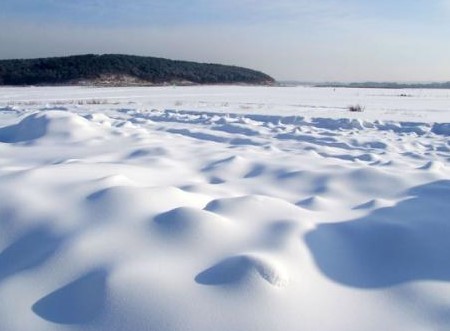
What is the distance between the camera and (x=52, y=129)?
609cm

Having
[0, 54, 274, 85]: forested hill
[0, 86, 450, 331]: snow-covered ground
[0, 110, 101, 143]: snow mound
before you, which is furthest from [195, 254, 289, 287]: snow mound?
[0, 54, 274, 85]: forested hill

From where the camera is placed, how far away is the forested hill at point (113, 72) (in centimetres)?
4334

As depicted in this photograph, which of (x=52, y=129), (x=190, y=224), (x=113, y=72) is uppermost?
(x=190, y=224)

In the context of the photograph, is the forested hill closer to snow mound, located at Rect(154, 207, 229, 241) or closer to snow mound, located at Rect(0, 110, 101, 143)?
snow mound, located at Rect(0, 110, 101, 143)

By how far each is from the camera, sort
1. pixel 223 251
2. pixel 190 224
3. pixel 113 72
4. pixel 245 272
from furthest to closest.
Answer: pixel 113 72
pixel 190 224
pixel 223 251
pixel 245 272

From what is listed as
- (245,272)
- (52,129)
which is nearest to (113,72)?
(52,129)

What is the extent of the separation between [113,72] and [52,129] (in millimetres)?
42836

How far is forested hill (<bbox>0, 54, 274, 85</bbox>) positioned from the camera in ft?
142

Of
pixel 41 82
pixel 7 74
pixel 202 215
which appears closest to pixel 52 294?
pixel 202 215

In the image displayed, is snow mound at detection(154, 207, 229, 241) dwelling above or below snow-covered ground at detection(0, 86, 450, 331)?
above

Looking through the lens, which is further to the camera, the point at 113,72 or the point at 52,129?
the point at 113,72

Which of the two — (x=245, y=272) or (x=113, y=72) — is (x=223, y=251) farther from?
(x=113, y=72)

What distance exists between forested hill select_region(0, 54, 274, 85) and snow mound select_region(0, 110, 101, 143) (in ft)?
118

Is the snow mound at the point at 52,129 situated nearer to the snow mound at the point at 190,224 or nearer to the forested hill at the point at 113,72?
the snow mound at the point at 190,224
